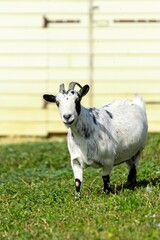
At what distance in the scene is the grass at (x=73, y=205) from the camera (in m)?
8.12

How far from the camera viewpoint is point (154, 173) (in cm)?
1235

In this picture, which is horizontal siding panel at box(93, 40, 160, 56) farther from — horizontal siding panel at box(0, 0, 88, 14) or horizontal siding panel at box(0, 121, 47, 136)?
horizontal siding panel at box(0, 121, 47, 136)

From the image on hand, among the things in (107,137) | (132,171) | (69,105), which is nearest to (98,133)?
(107,137)

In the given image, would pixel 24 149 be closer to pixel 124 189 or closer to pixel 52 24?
pixel 52 24

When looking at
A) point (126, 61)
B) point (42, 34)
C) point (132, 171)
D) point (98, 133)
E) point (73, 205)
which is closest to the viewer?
point (73, 205)

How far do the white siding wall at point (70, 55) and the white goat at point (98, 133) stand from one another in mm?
8291

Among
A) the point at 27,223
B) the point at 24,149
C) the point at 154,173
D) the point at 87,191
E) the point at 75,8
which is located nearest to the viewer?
the point at 27,223

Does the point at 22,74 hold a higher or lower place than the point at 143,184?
higher

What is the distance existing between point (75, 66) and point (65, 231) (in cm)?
1189

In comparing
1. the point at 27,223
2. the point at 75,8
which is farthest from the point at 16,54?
the point at 27,223

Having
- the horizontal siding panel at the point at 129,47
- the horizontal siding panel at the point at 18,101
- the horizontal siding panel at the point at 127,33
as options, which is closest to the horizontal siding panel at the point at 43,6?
the horizontal siding panel at the point at 127,33

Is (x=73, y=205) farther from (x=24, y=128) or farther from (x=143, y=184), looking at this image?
(x=24, y=128)

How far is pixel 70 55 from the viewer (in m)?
19.9

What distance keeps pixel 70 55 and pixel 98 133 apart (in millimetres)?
9482
